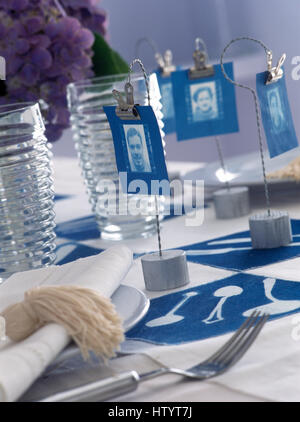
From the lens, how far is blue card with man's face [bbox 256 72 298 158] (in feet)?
3.53

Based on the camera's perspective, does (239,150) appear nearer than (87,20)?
No

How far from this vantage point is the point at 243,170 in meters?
1.56

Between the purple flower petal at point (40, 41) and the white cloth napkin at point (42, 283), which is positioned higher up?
the purple flower petal at point (40, 41)

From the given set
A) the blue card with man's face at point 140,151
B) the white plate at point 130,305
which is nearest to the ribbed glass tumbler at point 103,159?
the blue card with man's face at point 140,151

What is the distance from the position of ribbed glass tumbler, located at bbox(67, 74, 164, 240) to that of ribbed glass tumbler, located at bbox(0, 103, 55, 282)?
20cm

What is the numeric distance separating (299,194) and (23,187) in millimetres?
575

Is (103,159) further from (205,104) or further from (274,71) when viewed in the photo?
(274,71)

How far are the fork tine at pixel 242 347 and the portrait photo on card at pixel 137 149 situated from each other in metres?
0.34

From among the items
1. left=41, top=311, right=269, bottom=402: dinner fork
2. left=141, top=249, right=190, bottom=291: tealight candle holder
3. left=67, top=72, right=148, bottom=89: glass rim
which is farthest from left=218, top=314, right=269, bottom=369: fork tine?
left=67, top=72, right=148, bottom=89: glass rim

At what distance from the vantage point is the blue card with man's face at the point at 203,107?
1.35 metres

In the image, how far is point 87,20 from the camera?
155cm

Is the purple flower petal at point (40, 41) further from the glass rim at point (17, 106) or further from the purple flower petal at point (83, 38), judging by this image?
the glass rim at point (17, 106)

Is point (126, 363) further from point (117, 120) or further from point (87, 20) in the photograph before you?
point (87, 20)
